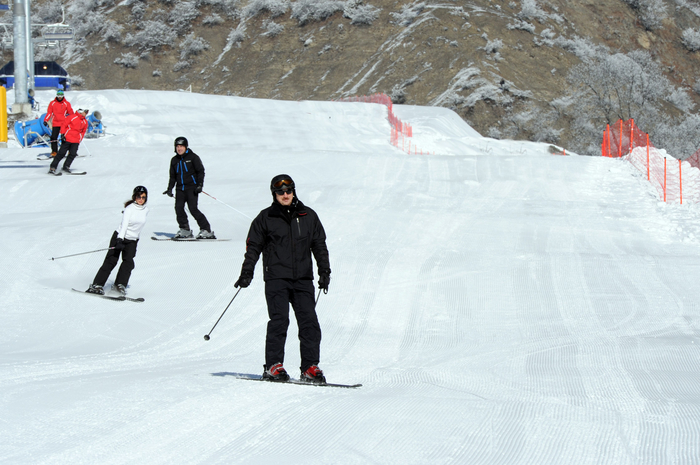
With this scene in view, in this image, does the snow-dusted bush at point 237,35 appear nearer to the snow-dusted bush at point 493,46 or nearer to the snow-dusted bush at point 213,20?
the snow-dusted bush at point 213,20

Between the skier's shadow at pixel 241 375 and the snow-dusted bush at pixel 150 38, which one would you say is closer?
the skier's shadow at pixel 241 375

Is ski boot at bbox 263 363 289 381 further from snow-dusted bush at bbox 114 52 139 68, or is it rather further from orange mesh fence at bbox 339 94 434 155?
snow-dusted bush at bbox 114 52 139 68

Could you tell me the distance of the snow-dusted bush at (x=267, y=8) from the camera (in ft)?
238

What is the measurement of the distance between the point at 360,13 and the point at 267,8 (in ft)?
34.9

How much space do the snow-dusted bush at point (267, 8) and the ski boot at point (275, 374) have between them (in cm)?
Answer: 7046

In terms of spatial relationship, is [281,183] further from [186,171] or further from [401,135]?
[401,135]

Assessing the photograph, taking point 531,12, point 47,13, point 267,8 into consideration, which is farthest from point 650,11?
point 47,13

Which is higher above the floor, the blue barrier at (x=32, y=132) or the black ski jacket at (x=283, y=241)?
the blue barrier at (x=32, y=132)

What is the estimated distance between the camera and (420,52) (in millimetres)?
60156

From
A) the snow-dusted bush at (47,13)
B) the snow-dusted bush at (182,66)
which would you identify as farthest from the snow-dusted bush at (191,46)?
the snow-dusted bush at (47,13)

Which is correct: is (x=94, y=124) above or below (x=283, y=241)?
above

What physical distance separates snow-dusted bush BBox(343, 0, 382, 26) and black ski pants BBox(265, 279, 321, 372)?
2534 inches

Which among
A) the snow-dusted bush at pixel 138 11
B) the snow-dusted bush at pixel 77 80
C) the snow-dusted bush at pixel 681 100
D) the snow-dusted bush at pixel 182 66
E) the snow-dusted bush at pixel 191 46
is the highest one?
the snow-dusted bush at pixel 138 11

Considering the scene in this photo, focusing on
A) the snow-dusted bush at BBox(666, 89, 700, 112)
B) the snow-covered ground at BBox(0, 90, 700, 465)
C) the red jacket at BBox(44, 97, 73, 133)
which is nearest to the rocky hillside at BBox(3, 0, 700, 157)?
the snow-dusted bush at BBox(666, 89, 700, 112)
